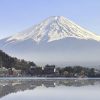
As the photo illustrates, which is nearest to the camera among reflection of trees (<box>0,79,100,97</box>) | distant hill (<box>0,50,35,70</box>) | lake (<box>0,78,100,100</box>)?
lake (<box>0,78,100,100</box>)

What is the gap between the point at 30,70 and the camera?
114500 millimetres

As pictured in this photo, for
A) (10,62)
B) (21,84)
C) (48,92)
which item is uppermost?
(10,62)

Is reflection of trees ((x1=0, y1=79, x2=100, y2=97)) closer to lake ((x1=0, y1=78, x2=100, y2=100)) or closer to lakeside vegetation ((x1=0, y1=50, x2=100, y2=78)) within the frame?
lake ((x1=0, y1=78, x2=100, y2=100))

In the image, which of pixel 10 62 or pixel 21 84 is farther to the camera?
pixel 10 62

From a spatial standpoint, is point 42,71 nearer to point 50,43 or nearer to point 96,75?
point 96,75

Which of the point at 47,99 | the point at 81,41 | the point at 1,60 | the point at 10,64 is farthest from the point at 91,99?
the point at 81,41

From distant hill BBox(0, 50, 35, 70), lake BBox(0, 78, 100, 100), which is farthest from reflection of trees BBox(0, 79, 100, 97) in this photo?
distant hill BBox(0, 50, 35, 70)

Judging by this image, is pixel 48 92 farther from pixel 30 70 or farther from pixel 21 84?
pixel 30 70

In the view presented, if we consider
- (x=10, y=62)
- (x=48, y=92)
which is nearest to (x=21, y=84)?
(x=48, y=92)

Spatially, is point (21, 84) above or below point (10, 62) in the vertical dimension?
below

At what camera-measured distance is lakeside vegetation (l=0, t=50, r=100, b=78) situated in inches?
4144

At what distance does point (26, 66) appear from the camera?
11388cm

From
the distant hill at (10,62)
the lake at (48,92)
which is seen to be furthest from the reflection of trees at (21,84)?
the distant hill at (10,62)

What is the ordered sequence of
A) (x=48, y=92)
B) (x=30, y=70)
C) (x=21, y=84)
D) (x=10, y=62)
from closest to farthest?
(x=48, y=92), (x=21, y=84), (x=10, y=62), (x=30, y=70)
